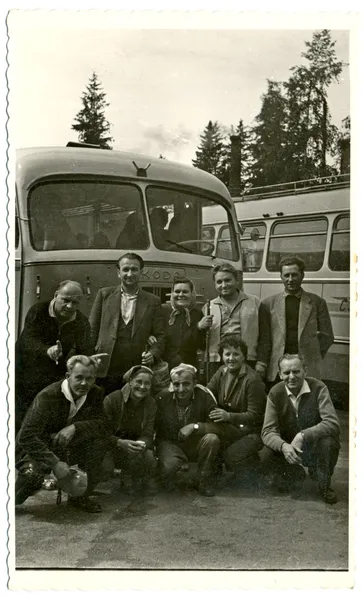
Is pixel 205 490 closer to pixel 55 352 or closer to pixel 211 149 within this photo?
pixel 55 352

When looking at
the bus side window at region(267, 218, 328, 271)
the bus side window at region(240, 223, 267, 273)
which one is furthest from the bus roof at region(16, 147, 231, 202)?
the bus side window at region(267, 218, 328, 271)

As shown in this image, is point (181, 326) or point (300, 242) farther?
point (300, 242)

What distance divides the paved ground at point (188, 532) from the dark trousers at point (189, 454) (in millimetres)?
114

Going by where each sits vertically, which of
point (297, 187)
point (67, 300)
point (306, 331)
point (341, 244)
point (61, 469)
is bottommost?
point (61, 469)

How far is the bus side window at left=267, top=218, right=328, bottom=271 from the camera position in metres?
2.78

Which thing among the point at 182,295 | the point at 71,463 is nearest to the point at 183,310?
the point at 182,295

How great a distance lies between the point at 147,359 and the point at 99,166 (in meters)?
0.96

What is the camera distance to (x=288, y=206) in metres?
2.87
